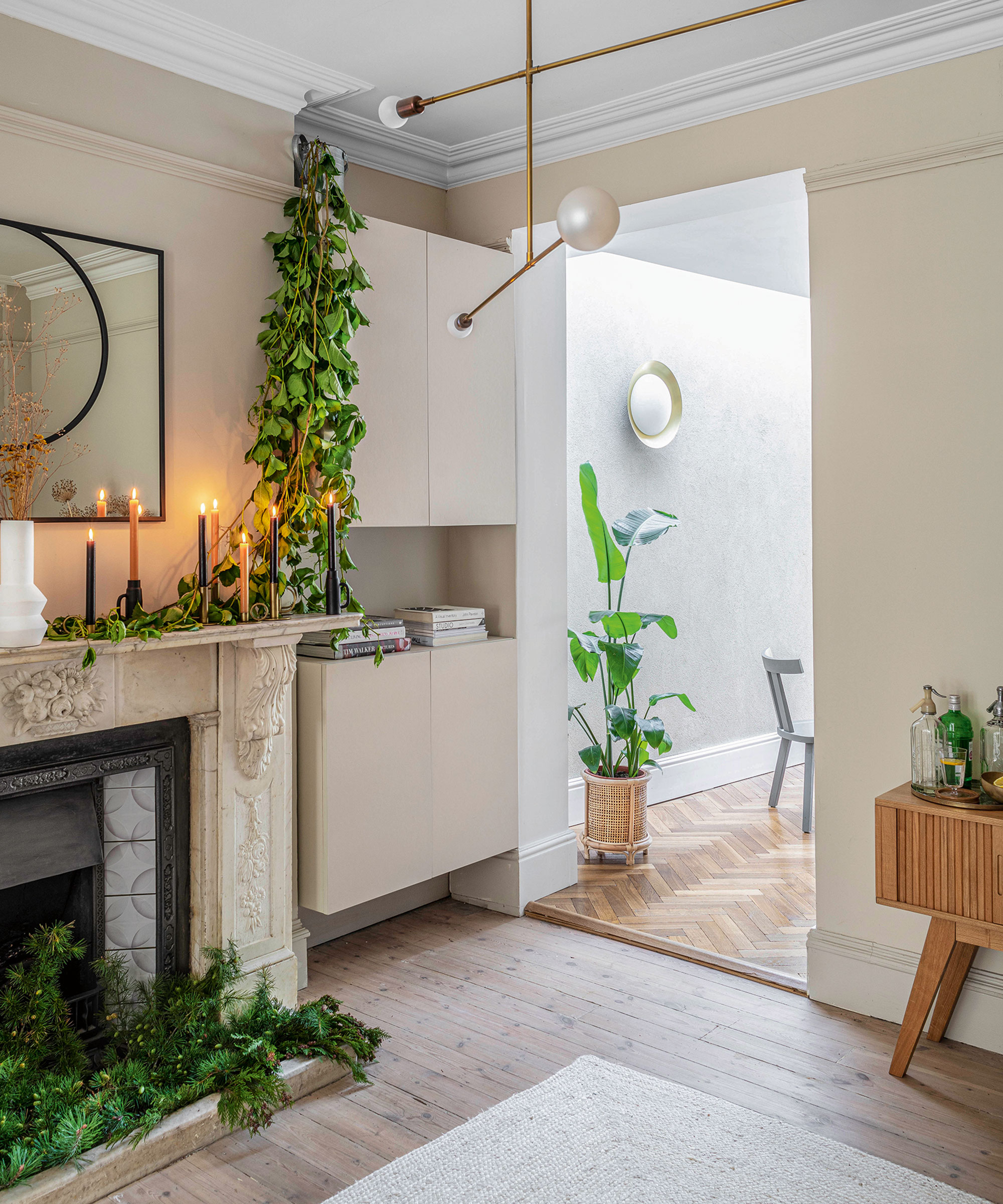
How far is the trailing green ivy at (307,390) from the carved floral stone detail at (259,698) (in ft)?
0.61

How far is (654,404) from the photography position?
514 cm

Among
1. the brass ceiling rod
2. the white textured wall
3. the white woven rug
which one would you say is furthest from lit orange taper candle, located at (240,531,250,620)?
the white textured wall

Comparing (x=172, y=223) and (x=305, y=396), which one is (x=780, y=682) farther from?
(x=172, y=223)

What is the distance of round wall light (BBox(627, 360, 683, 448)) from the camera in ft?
16.7

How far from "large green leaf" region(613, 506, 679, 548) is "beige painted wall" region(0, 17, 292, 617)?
6.49ft

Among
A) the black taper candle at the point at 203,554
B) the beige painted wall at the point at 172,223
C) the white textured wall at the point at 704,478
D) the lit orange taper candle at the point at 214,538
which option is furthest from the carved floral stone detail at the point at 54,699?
the white textured wall at the point at 704,478

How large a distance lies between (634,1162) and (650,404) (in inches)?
144

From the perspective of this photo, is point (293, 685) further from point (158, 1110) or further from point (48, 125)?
point (48, 125)

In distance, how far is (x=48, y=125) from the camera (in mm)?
2533

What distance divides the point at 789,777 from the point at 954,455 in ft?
11.3

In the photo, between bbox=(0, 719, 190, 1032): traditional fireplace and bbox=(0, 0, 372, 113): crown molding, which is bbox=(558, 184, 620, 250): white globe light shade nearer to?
bbox=(0, 0, 372, 113): crown molding

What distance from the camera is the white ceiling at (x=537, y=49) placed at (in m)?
2.66

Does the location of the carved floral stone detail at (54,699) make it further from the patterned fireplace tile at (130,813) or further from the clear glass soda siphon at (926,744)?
the clear glass soda siphon at (926,744)

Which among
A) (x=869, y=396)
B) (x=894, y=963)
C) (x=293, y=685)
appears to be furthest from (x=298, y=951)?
(x=869, y=396)
